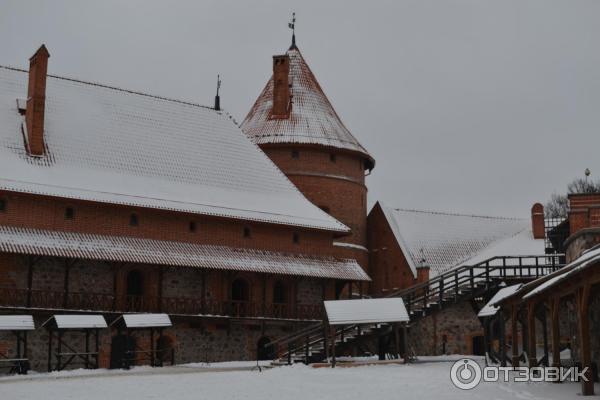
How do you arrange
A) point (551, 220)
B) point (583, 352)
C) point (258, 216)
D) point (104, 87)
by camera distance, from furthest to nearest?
1. point (551, 220)
2. point (104, 87)
3. point (258, 216)
4. point (583, 352)

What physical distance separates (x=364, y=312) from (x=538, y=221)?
1914 centimetres

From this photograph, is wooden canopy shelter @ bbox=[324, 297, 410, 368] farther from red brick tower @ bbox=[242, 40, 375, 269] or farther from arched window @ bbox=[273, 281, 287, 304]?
red brick tower @ bbox=[242, 40, 375, 269]

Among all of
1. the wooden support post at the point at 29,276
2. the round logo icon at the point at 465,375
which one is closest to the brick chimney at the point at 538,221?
the round logo icon at the point at 465,375

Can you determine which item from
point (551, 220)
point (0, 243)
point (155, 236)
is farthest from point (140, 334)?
point (551, 220)

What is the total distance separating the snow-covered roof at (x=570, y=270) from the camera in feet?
48.4

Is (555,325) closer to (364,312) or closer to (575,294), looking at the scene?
(575,294)

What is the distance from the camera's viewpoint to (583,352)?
15.9 m

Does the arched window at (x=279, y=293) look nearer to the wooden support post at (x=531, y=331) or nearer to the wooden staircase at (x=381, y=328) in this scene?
the wooden staircase at (x=381, y=328)

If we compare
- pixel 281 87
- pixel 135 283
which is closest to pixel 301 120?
pixel 281 87

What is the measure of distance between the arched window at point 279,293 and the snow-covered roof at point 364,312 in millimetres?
9209

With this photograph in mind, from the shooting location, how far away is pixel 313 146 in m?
40.6

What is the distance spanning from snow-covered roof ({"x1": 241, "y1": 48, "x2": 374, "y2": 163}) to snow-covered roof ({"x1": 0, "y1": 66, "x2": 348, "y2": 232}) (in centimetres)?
338

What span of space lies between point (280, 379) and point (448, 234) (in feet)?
77.0

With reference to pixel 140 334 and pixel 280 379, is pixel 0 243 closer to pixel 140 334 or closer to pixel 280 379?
pixel 140 334
